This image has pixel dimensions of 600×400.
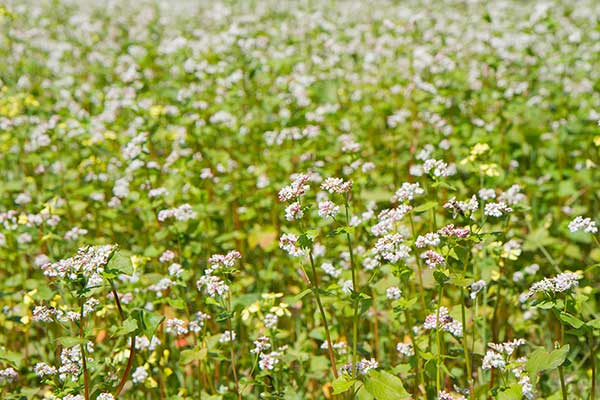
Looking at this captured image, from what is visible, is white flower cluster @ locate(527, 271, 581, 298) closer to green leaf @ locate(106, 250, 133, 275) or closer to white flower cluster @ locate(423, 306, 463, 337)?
white flower cluster @ locate(423, 306, 463, 337)

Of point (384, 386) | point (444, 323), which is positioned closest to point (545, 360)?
point (444, 323)

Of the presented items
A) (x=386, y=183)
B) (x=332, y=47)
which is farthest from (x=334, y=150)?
(x=332, y=47)

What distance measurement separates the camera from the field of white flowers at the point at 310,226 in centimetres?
238

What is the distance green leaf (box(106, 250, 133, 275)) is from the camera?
2143 millimetres

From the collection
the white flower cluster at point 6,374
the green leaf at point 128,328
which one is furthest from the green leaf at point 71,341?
the white flower cluster at point 6,374

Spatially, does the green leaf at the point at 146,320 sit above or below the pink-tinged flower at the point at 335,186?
below

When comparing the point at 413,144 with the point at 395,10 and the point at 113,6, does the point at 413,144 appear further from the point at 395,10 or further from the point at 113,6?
the point at 113,6

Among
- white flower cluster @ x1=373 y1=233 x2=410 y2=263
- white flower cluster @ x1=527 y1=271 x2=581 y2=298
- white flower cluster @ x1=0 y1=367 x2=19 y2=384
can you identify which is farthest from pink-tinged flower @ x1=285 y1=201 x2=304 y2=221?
white flower cluster @ x1=0 y1=367 x2=19 y2=384

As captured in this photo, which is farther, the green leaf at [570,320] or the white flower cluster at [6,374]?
the white flower cluster at [6,374]

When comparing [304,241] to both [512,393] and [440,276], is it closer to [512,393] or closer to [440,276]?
[440,276]

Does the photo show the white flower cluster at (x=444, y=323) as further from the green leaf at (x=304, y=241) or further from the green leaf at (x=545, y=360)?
the green leaf at (x=304, y=241)

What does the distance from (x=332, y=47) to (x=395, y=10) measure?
3754 mm

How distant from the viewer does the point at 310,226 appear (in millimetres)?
3916

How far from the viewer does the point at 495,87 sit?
500 centimetres
